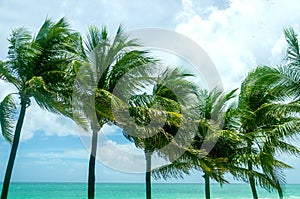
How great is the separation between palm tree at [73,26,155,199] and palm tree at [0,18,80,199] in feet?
1.54

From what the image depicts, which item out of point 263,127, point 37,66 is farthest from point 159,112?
point 263,127

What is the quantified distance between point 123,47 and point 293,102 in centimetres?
560

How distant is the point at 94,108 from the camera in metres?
10.9

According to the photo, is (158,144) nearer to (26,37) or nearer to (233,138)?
(233,138)

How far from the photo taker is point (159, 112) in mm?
11422

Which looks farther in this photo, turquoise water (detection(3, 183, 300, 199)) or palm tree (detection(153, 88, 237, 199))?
turquoise water (detection(3, 183, 300, 199))

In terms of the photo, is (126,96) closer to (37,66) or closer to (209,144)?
(37,66)

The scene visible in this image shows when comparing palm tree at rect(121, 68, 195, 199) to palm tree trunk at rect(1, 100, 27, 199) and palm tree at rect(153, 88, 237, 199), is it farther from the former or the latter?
palm tree trunk at rect(1, 100, 27, 199)

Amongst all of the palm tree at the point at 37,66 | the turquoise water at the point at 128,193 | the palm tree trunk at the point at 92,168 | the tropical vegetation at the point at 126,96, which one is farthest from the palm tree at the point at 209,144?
the turquoise water at the point at 128,193

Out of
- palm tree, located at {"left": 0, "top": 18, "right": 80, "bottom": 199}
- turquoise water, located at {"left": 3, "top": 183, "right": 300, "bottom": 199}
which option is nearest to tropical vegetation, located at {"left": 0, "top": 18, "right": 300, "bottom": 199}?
palm tree, located at {"left": 0, "top": 18, "right": 80, "bottom": 199}

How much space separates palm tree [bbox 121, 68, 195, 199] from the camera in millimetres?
11516

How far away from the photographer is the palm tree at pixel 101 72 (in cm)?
1085

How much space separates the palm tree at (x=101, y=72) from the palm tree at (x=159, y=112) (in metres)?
0.66

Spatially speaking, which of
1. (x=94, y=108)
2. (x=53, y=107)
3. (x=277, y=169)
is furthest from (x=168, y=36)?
(x=277, y=169)
